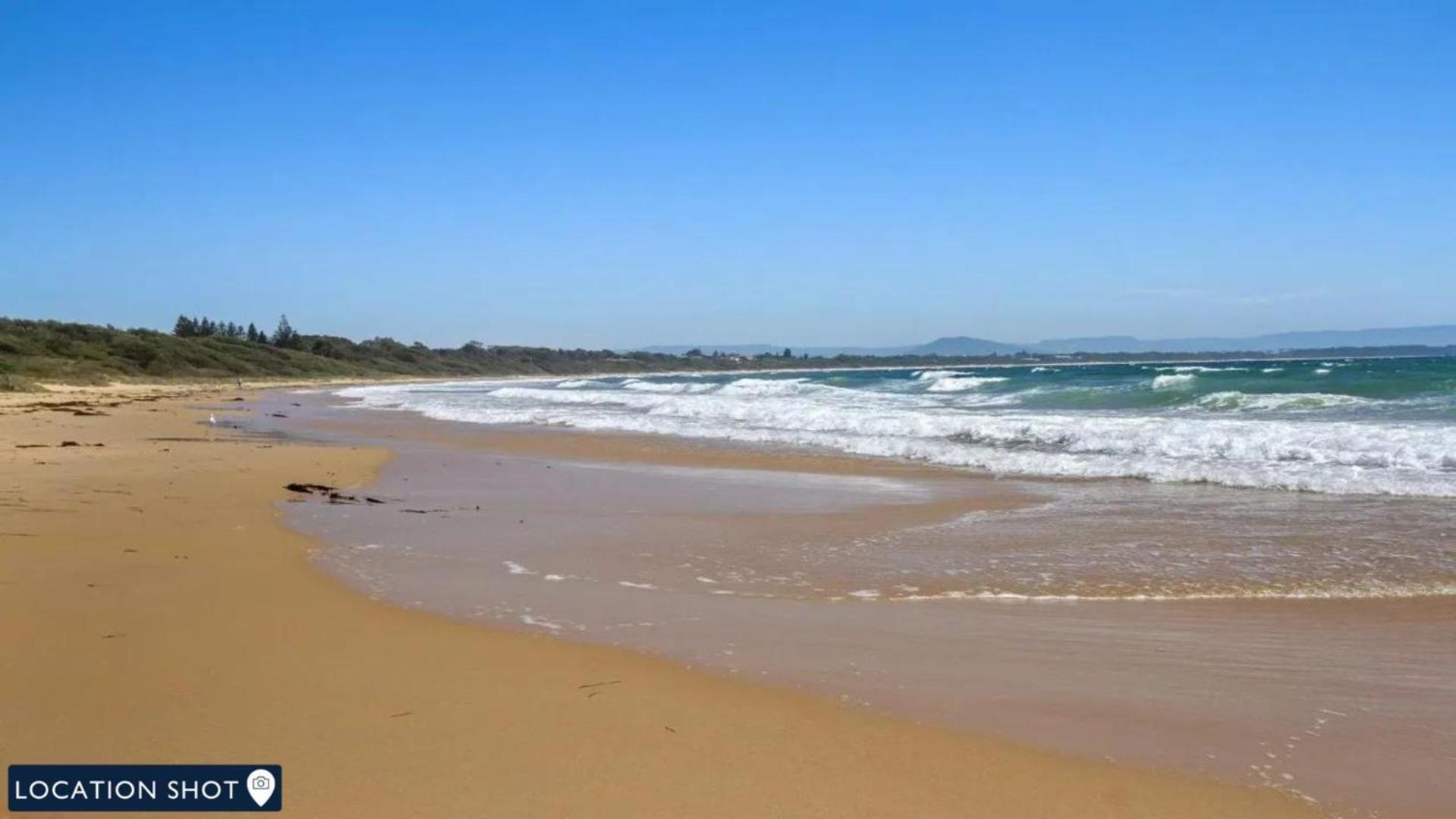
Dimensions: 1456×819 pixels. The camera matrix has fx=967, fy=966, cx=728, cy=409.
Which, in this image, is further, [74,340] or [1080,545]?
[74,340]

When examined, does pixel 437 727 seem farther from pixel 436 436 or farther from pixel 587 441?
pixel 436 436

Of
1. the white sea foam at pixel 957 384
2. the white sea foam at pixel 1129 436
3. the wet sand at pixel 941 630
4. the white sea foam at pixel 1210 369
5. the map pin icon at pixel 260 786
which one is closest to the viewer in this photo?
the map pin icon at pixel 260 786

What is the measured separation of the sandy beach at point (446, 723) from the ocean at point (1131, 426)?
822 cm

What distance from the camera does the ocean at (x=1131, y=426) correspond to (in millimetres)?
11055

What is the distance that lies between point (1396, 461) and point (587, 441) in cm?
1236

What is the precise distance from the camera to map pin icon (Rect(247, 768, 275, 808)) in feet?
9.48

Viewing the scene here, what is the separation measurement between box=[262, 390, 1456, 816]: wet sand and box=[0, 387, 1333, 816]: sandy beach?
27 cm

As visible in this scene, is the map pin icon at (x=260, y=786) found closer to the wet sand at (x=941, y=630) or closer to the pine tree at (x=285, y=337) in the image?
the wet sand at (x=941, y=630)

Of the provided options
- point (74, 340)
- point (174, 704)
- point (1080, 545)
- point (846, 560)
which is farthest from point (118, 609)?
point (74, 340)

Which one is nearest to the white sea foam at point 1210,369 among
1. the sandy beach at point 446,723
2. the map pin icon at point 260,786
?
the sandy beach at point 446,723

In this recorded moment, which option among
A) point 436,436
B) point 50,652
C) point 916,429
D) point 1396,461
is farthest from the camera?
point 436,436

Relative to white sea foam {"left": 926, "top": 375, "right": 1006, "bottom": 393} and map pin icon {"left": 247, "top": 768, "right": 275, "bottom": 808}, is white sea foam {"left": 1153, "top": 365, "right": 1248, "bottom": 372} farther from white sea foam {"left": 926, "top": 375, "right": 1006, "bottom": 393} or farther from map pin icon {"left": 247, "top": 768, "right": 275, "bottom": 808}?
map pin icon {"left": 247, "top": 768, "right": 275, "bottom": 808}

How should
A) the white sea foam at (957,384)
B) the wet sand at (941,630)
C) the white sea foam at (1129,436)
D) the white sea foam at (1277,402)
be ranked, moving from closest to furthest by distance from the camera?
Answer: the wet sand at (941,630) < the white sea foam at (1129,436) < the white sea foam at (1277,402) < the white sea foam at (957,384)

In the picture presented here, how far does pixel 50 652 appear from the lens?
4125 mm
